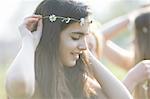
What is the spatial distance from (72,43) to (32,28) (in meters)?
0.10

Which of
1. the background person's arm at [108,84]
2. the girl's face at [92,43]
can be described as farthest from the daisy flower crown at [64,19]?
the girl's face at [92,43]

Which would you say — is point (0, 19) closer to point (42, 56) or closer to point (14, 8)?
Answer: point (14, 8)

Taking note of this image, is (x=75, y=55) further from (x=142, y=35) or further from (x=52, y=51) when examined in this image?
(x=142, y=35)

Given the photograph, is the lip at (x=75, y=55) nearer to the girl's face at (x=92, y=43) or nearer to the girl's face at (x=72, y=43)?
the girl's face at (x=72, y=43)

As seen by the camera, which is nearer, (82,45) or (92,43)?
(82,45)

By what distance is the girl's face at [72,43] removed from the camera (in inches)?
55.5

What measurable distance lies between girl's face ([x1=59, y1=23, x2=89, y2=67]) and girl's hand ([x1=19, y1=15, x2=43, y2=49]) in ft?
0.18

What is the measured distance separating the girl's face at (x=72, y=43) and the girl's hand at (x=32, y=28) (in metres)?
0.06

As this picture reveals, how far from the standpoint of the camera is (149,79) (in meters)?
1.71

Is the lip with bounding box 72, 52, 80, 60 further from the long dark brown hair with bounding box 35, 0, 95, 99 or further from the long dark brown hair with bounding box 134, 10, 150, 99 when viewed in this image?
the long dark brown hair with bounding box 134, 10, 150, 99

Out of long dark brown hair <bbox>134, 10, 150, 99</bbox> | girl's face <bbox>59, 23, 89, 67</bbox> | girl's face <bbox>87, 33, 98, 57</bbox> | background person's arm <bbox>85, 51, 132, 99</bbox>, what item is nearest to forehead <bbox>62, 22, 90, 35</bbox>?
girl's face <bbox>59, 23, 89, 67</bbox>

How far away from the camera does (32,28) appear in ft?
4.64

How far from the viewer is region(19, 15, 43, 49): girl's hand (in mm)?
1399

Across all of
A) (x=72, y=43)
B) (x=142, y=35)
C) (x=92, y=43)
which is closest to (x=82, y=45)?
(x=72, y=43)
